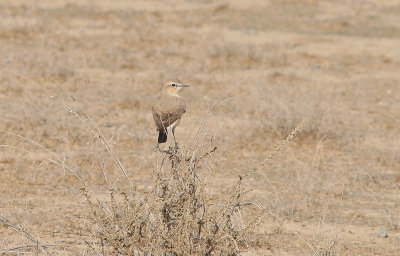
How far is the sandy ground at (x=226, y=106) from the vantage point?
21.0ft

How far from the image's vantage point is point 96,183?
724cm

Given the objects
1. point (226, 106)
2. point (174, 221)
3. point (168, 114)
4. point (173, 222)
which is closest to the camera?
point (174, 221)

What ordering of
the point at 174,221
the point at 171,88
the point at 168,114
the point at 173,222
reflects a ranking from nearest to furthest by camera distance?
1. the point at 174,221
2. the point at 173,222
3. the point at 168,114
4. the point at 171,88

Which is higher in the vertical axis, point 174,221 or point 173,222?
point 174,221

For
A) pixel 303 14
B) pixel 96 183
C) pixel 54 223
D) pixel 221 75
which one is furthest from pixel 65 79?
pixel 303 14

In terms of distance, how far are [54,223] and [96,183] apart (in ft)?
4.01

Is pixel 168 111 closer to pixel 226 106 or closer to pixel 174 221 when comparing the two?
pixel 174 221

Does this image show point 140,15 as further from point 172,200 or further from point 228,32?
point 172,200

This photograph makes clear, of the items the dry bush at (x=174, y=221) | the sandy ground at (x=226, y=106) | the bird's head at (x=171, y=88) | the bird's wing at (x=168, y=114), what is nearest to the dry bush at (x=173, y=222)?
the dry bush at (x=174, y=221)

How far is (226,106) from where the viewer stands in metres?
10.0

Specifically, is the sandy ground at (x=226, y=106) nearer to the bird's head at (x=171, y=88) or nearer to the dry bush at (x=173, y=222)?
the dry bush at (x=173, y=222)

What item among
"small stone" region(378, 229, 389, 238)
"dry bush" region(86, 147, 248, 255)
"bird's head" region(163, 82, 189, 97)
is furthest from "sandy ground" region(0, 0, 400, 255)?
"bird's head" region(163, 82, 189, 97)

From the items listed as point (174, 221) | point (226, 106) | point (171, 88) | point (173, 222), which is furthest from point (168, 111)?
point (226, 106)

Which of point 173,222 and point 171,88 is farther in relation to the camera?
point 171,88
